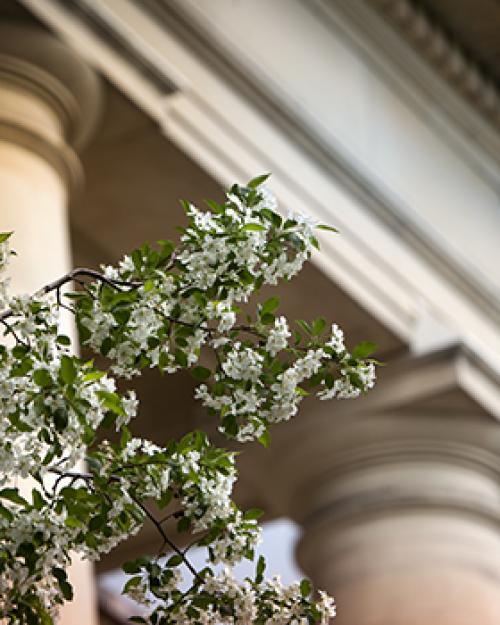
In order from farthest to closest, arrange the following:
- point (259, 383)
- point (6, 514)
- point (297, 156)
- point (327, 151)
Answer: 1. point (327, 151)
2. point (297, 156)
3. point (259, 383)
4. point (6, 514)

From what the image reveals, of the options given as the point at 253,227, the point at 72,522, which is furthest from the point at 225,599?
the point at 253,227

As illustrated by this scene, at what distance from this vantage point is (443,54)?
69.6ft

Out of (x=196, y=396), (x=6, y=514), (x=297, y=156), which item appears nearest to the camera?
(x=6, y=514)

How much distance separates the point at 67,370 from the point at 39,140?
770cm

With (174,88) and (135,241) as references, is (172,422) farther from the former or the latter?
(174,88)

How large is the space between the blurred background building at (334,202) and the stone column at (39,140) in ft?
0.07

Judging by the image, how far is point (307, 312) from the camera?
661 inches

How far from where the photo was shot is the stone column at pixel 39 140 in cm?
1206

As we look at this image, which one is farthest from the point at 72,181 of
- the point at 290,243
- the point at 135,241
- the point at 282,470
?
the point at 290,243

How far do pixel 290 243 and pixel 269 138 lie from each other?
10564 millimetres

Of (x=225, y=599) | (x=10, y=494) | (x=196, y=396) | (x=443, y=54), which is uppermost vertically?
(x=443, y=54)

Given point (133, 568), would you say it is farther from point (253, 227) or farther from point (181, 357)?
point (253, 227)

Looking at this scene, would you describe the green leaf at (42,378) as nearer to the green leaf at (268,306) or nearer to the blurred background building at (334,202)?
the green leaf at (268,306)

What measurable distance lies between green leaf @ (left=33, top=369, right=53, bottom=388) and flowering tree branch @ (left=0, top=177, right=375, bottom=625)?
0.42 ft
